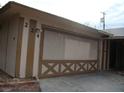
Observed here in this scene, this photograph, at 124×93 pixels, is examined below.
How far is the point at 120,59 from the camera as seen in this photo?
12781 millimetres

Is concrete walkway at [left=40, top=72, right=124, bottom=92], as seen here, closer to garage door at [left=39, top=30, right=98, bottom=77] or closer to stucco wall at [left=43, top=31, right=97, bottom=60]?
garage door at [left=39, top=30, right=98, bottom=77]

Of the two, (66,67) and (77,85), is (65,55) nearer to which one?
(66,67)

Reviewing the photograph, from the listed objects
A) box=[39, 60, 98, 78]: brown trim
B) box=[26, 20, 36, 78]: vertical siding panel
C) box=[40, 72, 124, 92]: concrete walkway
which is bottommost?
box=[40, 72, 124, 92]: concrete walkway

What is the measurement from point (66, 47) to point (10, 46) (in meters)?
2.80

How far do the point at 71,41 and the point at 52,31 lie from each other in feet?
4.75

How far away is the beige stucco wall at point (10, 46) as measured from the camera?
585 cm

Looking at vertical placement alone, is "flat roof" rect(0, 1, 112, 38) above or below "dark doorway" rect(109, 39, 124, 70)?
above

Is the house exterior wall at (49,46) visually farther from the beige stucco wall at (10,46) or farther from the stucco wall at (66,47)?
the beige stucco wall at (10,46)

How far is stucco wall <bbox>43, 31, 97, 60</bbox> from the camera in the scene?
654cm

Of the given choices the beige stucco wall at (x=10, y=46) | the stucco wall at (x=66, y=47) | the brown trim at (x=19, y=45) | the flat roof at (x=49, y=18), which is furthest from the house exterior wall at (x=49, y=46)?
the beige stucco wall at (x=10, y=46)

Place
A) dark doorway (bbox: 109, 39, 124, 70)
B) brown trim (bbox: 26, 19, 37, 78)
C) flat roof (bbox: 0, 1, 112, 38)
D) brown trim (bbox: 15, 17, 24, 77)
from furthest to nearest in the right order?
1. dark doorway (bbox: 109, 39, 124, 70)
2. brown trim (bbox: 26, 19, 37, 78)
3. brown trim (bbox: 15, 17, 24, 77)
4. flat roof (bbox: 0, 1, 112, 38)

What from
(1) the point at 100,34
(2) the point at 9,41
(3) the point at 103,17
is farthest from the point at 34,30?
(3) the point at 103,17

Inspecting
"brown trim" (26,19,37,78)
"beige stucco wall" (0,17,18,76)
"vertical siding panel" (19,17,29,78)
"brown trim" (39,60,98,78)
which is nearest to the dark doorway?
"brown trim" (39,60,98,78)

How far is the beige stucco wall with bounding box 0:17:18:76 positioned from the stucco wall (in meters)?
1.36
